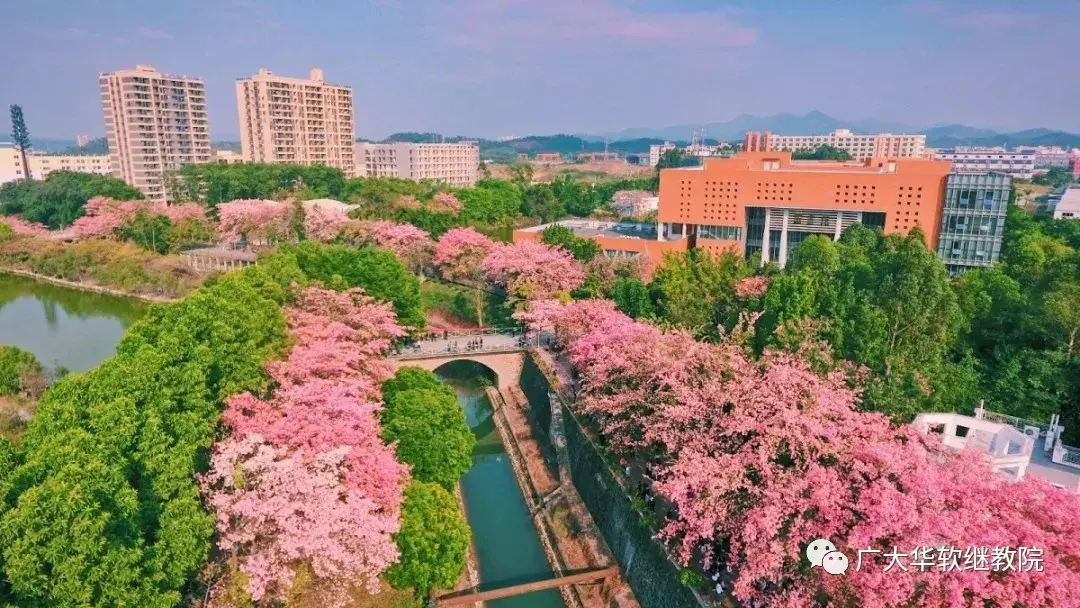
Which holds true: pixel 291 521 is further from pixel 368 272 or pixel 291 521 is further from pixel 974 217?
pixel 974 217

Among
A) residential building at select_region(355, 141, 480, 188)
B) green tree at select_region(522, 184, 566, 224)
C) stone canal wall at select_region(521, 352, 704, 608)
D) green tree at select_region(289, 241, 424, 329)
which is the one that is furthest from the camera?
residential building at select_region(355, 141, 480, 188)

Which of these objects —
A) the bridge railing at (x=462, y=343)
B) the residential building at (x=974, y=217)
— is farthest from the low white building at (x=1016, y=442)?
the residential building at (x=974, y=217)

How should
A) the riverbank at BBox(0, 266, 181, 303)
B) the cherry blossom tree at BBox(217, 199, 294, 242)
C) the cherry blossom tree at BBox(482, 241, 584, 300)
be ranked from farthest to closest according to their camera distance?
the cherry blossom tree at BBox(217, 199, 294, 242)
the riverbank at BBox(0, 266, 181, 303)
the cherry blossom tree at BBox(482, 241, 584, 300)

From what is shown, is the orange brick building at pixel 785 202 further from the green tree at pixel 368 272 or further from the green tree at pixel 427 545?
the green tree at pixel 427 545

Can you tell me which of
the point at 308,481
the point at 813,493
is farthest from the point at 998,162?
the point at 308,481

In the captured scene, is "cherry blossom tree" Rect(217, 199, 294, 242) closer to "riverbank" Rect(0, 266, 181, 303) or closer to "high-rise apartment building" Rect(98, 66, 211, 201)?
"riverbank" Rect(0, 266, 181, 303)

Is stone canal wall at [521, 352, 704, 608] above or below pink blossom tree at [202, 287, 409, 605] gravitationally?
below

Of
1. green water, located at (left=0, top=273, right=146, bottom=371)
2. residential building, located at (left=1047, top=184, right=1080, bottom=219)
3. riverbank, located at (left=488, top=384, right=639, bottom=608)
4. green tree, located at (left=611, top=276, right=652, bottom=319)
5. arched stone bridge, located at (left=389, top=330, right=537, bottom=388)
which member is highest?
residential building, located at (left=1047, top=184, right=1080, bottom=219)

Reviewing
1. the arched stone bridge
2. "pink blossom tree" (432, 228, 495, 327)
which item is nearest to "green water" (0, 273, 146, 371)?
the arched stone bridge
